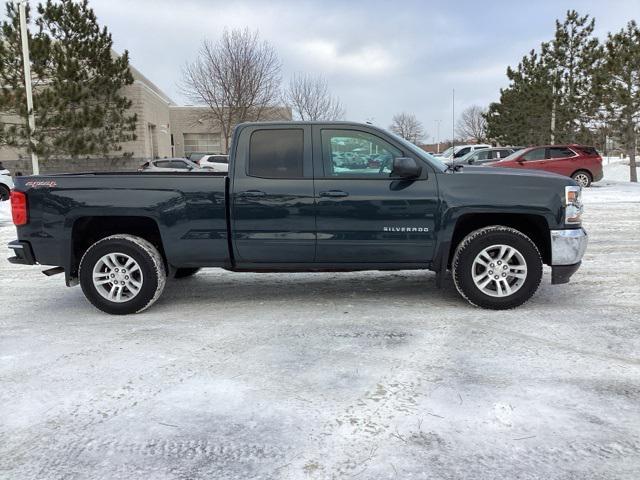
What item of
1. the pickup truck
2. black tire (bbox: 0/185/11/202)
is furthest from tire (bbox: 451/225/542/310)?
black tire (bbox: 0/185/11/202)

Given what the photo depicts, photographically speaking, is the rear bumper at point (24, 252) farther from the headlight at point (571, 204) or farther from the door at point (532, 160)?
the door at point (532, 160)

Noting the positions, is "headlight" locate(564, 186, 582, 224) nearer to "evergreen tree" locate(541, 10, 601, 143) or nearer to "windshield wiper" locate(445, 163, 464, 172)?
"windshield wiper" locate(445, 163, 464, 172)

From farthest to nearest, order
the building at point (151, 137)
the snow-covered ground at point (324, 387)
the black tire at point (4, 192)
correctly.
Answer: the building at point (151, 137), the black tire at point (4, 192), the snow-covered ground at point (324, 387)

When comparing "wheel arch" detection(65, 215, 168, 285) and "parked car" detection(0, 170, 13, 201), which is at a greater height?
"parked car" detection(0, 170, 13, 201)

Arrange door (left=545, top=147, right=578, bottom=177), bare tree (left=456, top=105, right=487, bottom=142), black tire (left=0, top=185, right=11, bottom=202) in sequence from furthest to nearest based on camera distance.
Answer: bare tree (left=456, top=105, right=487, bottom=142), door (left=545, top=147, right=578, bottom=177), black tire (left=0, top=185, right=11, bottom=202)

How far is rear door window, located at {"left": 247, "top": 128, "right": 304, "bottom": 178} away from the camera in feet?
16.4

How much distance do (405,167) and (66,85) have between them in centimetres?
2298

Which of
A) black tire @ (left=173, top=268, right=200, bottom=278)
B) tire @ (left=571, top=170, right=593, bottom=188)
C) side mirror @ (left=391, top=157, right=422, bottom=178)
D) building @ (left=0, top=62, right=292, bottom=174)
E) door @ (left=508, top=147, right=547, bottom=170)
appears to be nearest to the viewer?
side mirror @ (left=391, top=157, right=422, bottom=178)

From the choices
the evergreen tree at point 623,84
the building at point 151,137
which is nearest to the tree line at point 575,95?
the evergreen tree at point 623,84

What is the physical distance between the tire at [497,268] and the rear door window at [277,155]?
1.75 meters

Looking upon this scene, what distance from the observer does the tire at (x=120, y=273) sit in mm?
4969

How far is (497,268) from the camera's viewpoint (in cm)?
495

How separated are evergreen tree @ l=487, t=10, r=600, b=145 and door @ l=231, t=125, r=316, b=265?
22242 millimetres

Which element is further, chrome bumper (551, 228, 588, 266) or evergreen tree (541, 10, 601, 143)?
evergreen tree (541, 10, 601, 143)
